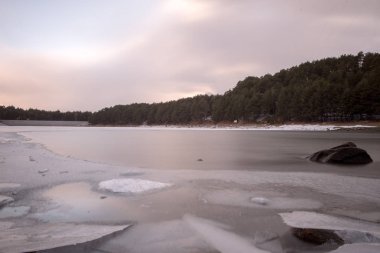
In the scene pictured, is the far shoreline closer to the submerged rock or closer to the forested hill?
the forested hill

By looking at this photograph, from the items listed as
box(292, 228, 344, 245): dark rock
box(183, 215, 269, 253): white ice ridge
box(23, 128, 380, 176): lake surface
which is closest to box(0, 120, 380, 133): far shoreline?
box(23, 128, 380, 176): lake surface

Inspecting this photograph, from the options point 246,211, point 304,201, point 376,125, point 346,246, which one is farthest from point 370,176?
point 376,125

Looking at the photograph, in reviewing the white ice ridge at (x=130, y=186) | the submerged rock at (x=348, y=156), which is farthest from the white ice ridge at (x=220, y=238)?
the submerged rock at (x=348, y=156)

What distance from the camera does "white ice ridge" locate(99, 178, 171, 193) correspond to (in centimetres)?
850

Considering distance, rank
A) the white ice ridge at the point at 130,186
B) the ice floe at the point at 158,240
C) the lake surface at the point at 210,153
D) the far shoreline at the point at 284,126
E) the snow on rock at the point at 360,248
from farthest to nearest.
A: the far shoreline at the point at 284,126 < the lake surface at the point at 210,153 < the white ice ridge at the point at 130,186 < the ice floe at the point at 158,240 < the snow on rock at the point at 360,248

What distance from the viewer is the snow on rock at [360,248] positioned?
4.34 meters

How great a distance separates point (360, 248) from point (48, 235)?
4678 mm

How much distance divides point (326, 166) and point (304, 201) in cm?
717

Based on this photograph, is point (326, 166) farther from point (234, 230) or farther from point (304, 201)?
point (234, 230)

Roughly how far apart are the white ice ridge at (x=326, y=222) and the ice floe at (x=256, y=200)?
705mm

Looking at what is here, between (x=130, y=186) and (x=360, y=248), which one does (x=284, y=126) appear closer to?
(x=130, y=186)

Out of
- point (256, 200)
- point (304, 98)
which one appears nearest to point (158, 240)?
point (256, 200)

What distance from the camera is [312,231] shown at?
506 centimetres

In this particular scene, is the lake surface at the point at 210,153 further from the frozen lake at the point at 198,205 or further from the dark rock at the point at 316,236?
the dark rock at the point at 316,236
